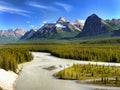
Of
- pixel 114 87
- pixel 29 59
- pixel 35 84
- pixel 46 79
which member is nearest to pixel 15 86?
pixel 35 84

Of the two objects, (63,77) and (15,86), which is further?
(63,77)

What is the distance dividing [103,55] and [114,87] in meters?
84.2

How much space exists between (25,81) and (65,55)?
281 ft

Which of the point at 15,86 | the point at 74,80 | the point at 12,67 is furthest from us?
the point at 12,67

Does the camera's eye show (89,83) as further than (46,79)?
No

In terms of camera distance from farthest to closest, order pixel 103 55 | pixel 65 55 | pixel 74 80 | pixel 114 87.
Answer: pixel 65 55
pixel 103 55
pixel 74 80
pixel 114 87

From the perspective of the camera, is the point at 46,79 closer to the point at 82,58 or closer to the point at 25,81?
the point at 25,81

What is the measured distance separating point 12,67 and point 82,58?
65.8 metres

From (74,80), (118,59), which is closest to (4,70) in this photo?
(74,80)

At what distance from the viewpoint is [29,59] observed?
445ft

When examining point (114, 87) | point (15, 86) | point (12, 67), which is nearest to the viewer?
point (114, 87)

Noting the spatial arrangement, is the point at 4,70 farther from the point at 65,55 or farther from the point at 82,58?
the point at 65,55

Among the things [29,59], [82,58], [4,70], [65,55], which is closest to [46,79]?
[4,70]

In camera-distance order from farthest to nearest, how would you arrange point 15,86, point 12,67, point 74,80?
point 12,67 → point 74,80 → point 15,86
